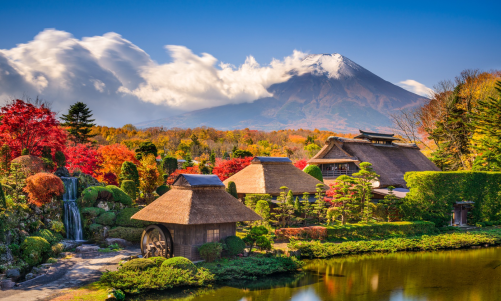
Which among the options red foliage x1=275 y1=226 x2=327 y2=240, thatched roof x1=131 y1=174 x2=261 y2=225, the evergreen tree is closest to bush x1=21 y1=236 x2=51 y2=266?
thatched roof x1=131 y1=174 x2=261 y2=225

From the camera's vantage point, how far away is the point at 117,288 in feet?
49.1

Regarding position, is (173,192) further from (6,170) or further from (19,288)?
(6,170)

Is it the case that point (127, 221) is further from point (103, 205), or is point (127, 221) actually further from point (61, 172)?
point (61, 172)

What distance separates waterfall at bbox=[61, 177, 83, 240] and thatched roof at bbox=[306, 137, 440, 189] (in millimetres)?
24271

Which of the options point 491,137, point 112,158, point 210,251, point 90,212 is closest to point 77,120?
point 112,158

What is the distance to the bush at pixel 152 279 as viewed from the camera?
15078mm

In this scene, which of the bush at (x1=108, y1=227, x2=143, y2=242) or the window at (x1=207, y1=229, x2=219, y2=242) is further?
the bush at (x1=108, y1=227, x2=143, y2=242)

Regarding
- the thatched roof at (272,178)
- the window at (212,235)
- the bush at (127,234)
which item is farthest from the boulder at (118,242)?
the thatched roof at (272,178)

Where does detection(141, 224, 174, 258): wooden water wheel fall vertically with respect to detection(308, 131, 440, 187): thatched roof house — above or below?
below

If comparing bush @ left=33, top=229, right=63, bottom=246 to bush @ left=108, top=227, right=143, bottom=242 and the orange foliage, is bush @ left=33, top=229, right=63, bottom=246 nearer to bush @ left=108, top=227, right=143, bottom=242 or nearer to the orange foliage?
bush @ left=108, top=227, right=143, bottom=242

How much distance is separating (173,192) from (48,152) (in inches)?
411

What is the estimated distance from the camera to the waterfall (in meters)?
23.0

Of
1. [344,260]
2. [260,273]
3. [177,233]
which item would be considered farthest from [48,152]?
[344,260]

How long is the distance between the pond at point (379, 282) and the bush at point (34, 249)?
6.32 m
